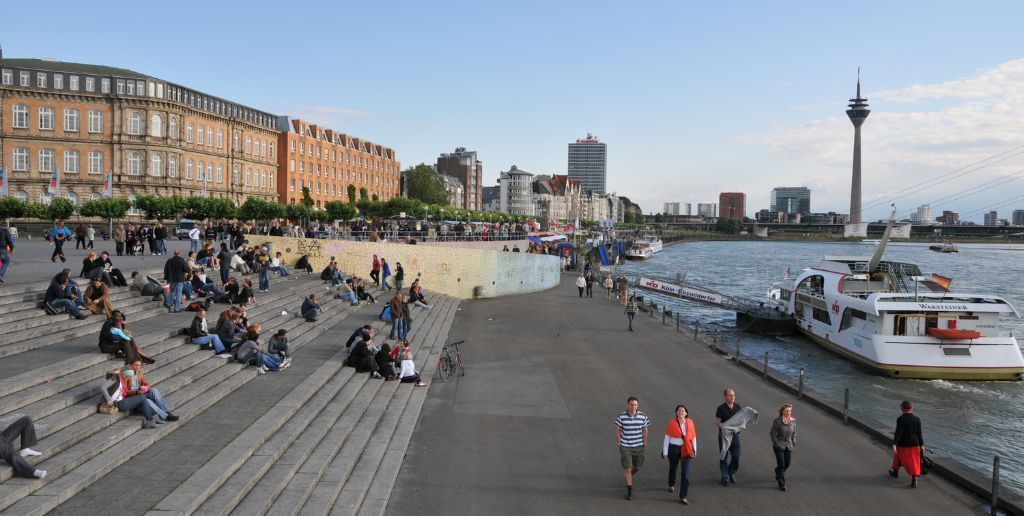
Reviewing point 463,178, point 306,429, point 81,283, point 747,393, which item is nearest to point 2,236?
point 81,283

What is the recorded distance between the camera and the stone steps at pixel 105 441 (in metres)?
8.11

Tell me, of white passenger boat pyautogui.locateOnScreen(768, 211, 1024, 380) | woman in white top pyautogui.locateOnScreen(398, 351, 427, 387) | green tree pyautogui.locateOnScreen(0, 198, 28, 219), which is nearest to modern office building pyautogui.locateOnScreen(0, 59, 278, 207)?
green tree pyautogui.locateOnScreen(0, 198, 28, 219)

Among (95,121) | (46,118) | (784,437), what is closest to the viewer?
(784,437)

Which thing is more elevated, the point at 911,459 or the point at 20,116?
the point at 20,116

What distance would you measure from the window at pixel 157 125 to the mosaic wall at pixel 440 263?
36.1 meters

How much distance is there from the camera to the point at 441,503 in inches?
418

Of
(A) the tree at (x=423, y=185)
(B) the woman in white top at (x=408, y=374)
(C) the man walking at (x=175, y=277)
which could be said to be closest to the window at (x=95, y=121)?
(C) the man walking at (x=175, y=277)

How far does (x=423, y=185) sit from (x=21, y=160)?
6424 cm

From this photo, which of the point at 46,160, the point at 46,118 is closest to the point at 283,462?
the point at 46,160

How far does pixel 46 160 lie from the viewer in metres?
58.4

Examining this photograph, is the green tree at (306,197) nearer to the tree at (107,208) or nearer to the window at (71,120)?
the window at (71,120)

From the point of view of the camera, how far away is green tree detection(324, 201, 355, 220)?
68.9 m

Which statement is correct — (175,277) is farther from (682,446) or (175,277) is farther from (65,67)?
(65,67)

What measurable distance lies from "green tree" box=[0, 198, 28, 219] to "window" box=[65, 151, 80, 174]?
16747mm
